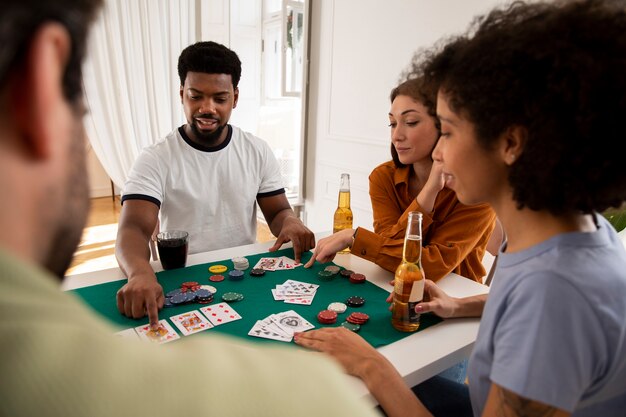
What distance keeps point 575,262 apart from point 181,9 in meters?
4.27

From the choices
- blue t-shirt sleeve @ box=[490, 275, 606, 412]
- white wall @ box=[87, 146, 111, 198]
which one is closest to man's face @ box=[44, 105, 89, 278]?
blue t-shirt sleeve @ box=[490, 275, 606, 412]

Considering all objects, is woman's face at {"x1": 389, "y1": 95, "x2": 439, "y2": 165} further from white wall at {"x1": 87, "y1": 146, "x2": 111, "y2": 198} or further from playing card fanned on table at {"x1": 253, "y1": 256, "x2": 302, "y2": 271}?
white wall at {"x1": 87, "y1": 146, "x2": 111, "y2": 198}

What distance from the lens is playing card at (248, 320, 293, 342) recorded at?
1182mm

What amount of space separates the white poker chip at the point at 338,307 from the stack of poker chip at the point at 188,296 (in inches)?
14.5

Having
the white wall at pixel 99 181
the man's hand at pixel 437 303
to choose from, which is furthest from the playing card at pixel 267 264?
the white wall at pixel 99 181

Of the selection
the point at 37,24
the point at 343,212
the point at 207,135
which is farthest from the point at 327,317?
the point at 207,135

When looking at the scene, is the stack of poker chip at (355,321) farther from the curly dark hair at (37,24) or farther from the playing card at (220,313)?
the curly dark hair at (37,24)

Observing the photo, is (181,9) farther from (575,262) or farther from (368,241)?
(575,262)

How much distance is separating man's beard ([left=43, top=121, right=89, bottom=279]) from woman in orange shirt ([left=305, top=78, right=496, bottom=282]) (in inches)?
48.7

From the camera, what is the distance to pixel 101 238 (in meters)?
4.75

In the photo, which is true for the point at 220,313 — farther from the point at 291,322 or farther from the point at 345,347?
the point at 345,347

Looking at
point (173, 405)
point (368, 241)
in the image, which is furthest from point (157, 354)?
point (368, 241)

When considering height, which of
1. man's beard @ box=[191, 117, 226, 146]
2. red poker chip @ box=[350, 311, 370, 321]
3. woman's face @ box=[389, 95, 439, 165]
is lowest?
red poker chip @ box=[350, 311, 370, 321]

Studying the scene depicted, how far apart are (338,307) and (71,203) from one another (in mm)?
1056
